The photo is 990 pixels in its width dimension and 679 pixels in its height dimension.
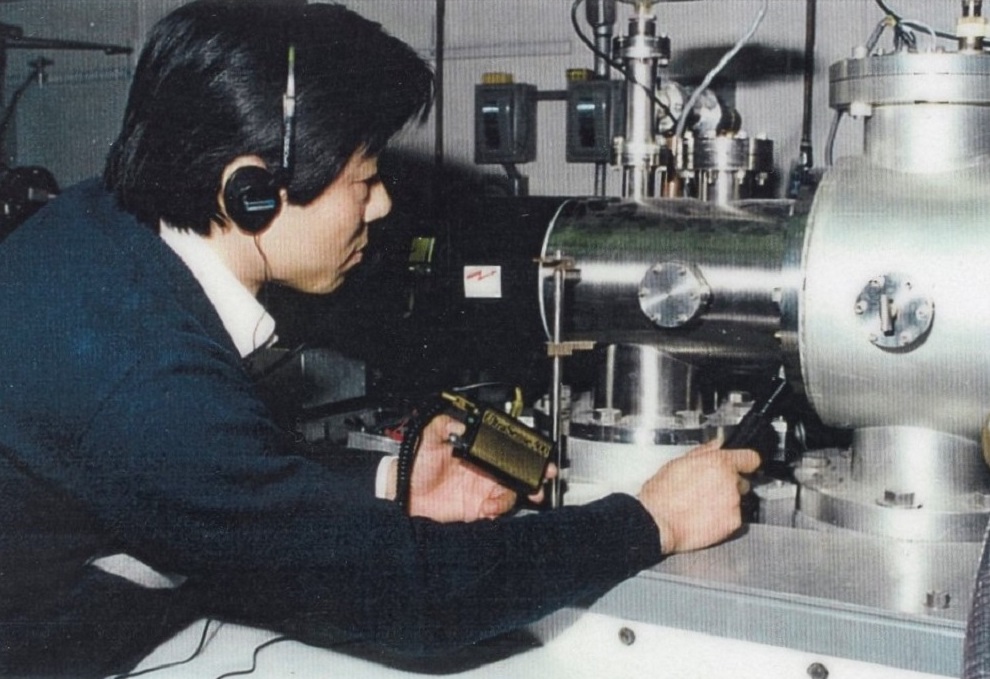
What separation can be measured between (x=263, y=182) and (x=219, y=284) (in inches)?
5.2

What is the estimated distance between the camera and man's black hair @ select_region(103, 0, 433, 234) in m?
1.04

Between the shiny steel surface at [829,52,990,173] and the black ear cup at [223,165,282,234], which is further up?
the shiny steel surface at [829,52,990,173]

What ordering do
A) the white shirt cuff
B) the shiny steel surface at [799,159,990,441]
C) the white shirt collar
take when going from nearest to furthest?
the shiny steel surface at [799,159,990,441] → the white shirt collar → the white shirt cuff

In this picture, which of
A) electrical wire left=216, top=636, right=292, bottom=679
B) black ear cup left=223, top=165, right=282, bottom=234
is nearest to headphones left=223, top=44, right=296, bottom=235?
black ear cup left=223, top=165, right=282, bottom=234

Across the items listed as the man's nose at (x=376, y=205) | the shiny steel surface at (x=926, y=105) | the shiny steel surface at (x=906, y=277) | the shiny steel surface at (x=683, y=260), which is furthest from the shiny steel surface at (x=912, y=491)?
the man's nose at (x=376, y=205)

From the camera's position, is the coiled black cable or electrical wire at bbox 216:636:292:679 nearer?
electrical wire at bbox 216:636:292:679

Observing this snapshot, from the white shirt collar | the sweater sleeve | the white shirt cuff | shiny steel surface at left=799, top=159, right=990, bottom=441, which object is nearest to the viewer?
the sweater sleeve

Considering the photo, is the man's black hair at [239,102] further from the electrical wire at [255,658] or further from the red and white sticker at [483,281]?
the electrical wire at [255,658]

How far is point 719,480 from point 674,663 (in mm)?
178

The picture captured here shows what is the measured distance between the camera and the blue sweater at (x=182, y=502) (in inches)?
35.1

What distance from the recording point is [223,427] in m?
0.90

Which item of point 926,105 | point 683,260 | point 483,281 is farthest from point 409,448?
point 926,105

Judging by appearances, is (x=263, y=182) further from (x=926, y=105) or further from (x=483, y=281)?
(x=926, y=105)

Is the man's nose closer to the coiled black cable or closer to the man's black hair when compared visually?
the man's black hair
